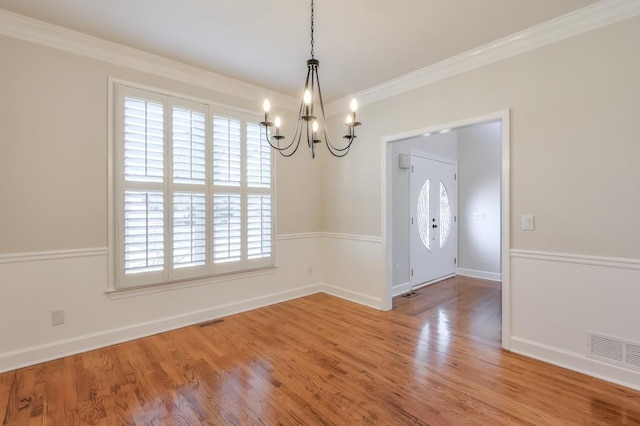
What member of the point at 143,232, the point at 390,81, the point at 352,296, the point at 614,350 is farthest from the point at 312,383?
the point at 390,81

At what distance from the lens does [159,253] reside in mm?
3197

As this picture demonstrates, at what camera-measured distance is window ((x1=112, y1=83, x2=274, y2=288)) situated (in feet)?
9.95

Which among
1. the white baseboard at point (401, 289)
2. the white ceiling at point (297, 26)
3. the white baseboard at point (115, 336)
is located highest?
the white ceiling at point (297, 26)

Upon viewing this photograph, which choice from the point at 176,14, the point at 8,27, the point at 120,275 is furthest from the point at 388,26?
the point at 120,275

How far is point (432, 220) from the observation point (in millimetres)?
5277

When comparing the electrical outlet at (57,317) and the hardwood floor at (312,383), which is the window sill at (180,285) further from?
the hardwood floor at (312,383)

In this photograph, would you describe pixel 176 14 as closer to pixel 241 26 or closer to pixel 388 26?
pixel 241 26

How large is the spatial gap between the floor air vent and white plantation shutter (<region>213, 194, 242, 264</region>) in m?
3.55

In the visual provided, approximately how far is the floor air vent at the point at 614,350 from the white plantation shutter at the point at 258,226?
134 inches

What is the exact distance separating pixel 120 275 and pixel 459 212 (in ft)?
18.4

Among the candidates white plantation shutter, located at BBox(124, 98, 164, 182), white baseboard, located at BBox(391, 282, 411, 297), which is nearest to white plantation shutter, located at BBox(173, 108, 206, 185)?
white plantation shutter, located at BBox(124, 98, 164, 182)

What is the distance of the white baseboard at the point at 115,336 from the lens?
2.56m

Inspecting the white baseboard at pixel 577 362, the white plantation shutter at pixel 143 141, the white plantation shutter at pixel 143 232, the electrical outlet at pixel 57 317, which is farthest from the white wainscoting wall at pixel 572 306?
the electrical outlet at pixel 57 317

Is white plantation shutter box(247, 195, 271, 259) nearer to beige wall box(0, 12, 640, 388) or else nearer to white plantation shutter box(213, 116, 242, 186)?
white plantation shutter box(213, 116, 242, 186)
